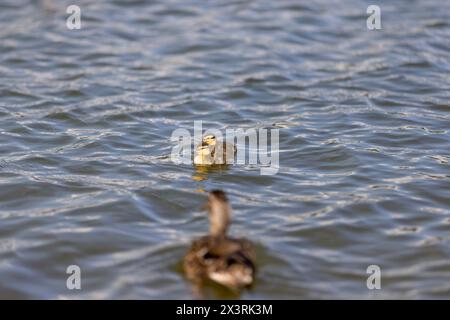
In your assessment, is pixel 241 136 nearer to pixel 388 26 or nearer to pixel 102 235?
pixel 102 235

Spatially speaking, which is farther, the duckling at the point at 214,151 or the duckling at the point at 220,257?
the duckling at the point at 214,151

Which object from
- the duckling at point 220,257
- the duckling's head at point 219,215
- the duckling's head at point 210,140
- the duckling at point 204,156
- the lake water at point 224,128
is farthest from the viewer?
the duckling's head at point 210,140

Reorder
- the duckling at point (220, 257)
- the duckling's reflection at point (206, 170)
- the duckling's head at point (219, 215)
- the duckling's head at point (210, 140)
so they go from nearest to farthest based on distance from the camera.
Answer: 1. the duckling at point (220, 257)
2. the duckling's head at point (219, 215)
3. the duckling's reflection at point (206, 170)
4. the duckling's head at point (210, 140)

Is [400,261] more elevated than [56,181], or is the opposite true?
[56,181]

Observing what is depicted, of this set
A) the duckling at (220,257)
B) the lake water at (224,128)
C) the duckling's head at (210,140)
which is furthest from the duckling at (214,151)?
the duckling at (220,257)

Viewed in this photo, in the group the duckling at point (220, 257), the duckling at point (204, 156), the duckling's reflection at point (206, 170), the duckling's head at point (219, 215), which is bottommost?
the duckling at point (220, 257)

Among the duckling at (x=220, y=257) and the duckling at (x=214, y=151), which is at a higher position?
the duckling at (x=214, y=151)

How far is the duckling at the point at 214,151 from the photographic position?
11109 mm

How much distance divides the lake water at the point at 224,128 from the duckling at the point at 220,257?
196 millimetres

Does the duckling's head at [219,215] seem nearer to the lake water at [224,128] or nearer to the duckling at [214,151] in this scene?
the lake water at [224,128]
